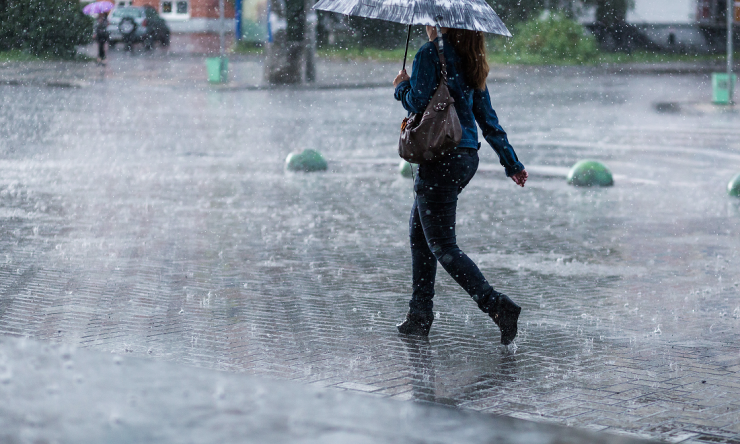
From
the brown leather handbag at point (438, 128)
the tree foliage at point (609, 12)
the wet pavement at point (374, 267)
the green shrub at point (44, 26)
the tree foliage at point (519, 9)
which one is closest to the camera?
the wet pavement at point (374, 267)

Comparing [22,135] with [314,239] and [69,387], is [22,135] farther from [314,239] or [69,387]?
[69,387]

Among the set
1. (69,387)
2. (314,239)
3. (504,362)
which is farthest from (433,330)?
(314,239)

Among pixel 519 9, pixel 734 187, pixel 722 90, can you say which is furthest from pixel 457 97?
pixel 519 9

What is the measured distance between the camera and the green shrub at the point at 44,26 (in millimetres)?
34438

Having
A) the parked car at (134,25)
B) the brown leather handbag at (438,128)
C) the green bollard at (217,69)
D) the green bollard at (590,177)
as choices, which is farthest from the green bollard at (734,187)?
the parked car at (134,25)

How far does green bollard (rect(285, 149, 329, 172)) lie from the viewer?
46.5 feet

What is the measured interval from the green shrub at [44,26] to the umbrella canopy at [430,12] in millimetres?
29431

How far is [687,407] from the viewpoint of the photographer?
4.77 meters

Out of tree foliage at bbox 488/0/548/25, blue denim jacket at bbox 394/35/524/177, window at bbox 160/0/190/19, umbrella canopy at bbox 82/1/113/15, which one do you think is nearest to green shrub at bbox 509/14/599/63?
tree foliage at bbox 488/0/548/25

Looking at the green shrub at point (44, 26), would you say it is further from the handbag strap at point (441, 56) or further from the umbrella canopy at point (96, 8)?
the handbag strap at point (441, 56)

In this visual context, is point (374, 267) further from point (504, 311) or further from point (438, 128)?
point (438, 128)

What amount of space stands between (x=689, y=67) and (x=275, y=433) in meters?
42.0

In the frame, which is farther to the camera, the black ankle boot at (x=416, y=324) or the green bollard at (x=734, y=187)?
the green bollard at (x=734, y=187)

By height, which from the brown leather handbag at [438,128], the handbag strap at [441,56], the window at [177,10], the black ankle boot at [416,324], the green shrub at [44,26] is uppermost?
the handbag strap at [441,56]
